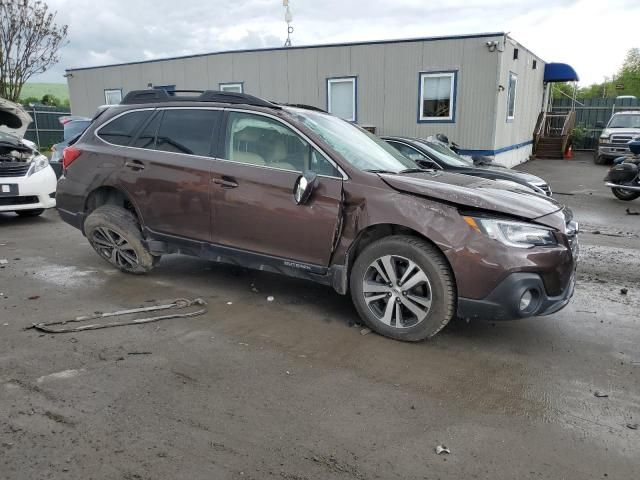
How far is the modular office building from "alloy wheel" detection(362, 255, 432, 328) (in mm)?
12228

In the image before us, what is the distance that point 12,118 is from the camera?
9.77m

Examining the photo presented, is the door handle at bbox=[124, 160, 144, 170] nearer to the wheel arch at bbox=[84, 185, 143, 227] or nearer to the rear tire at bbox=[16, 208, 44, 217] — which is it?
the wheel arch at bbox=[84, 185, 143, 227]

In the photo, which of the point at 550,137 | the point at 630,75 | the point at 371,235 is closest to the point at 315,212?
the point at 371,235

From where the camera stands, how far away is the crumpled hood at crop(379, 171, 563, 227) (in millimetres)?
3600

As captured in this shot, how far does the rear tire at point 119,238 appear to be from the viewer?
5.11 meters

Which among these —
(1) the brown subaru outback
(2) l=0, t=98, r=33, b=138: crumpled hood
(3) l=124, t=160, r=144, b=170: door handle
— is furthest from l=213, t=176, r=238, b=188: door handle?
(2) l=0, t=98, r=33, b=138: crumpled hood

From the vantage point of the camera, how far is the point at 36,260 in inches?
238

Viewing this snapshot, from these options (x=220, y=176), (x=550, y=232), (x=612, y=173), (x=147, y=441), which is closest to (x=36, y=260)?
(x=220, y=176)

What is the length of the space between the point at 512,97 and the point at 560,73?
7.63 meters

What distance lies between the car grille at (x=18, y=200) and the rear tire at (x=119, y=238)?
3465mm

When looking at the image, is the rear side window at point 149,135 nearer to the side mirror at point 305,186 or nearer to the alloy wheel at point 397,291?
the side mirror at point 305,186

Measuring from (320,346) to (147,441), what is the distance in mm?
1500

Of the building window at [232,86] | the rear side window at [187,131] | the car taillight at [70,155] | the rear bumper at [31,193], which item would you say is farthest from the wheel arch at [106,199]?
the building window at [232,86]

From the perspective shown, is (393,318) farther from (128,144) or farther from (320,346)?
(128,144)
